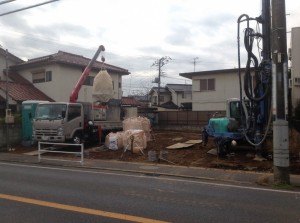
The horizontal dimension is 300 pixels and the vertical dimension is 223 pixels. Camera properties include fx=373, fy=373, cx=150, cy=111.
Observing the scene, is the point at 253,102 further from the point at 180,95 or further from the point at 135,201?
the point at 180,95

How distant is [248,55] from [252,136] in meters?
3.37

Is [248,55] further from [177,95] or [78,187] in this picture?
[177,95]

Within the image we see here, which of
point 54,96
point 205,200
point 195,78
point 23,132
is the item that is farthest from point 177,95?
point 205,200

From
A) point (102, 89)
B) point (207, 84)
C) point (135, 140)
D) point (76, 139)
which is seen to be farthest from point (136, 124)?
point (207, 84)

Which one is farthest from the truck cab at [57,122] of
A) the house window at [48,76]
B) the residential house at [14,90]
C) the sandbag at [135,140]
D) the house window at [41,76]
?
the house window at [41,76]

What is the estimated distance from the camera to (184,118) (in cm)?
2995

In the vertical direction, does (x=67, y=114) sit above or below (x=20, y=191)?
above

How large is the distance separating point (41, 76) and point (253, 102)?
21.1 m

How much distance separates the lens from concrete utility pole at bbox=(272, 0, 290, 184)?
10297mm

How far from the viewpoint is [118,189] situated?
376 inches

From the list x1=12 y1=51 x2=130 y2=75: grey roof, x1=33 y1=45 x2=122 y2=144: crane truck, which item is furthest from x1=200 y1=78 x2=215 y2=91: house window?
x1=33 y1=45 x2=122 y2=144: crane truck

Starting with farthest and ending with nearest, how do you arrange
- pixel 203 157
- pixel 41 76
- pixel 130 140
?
pixel 41 76, pixel 130 140, pixel 203 157

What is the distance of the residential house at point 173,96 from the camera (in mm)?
55900

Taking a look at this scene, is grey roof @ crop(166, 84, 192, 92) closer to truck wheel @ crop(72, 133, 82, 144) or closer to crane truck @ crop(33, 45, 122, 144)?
crane truck @ crop(33, 45, 122, 144)
